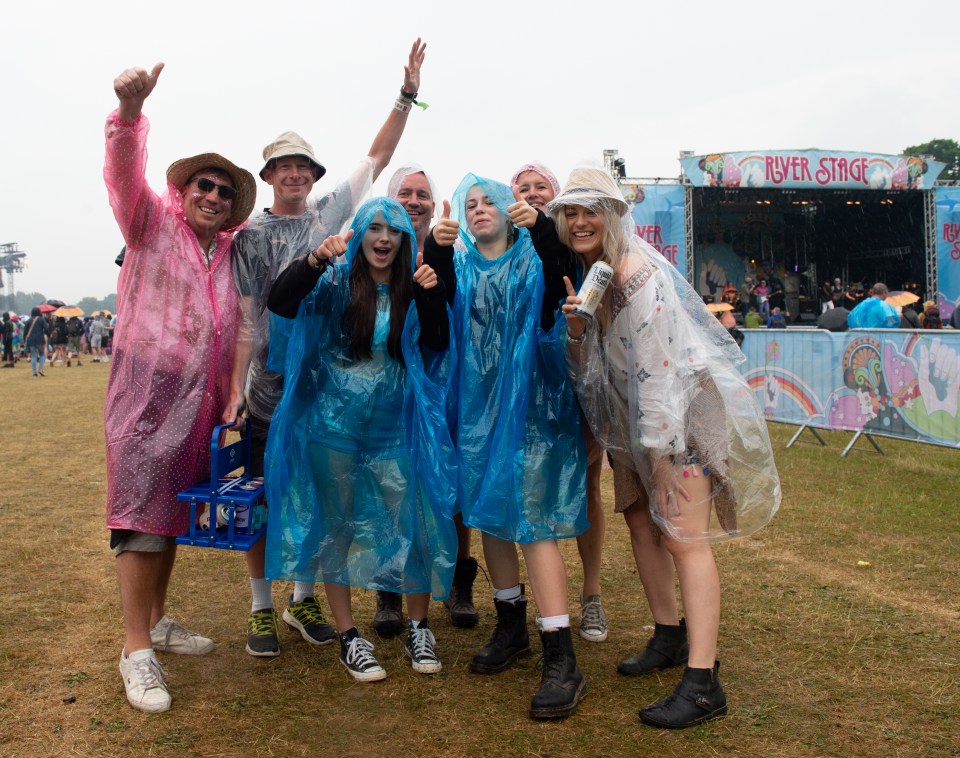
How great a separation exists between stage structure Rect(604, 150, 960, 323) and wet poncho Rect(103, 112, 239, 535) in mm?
13832

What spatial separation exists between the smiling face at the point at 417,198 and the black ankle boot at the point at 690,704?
73.9 inches

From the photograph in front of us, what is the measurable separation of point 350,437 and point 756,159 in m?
16.2

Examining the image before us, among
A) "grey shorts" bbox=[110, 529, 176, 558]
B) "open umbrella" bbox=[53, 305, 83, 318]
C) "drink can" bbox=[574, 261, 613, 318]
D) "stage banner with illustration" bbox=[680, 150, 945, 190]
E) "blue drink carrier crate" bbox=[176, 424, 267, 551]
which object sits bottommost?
"grey shorts" bbox=[110, 529, 176, 558]

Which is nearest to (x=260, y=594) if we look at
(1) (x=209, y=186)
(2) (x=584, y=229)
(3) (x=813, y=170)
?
(1) (x=209, y=186)

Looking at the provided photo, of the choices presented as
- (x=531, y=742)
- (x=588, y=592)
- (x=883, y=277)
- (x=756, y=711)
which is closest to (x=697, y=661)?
(x=756, y=711)

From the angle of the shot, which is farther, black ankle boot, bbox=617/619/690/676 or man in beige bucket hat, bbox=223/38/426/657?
man in beige bucket hat, bbox=223/38/426/657

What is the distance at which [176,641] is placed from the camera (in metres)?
2.84

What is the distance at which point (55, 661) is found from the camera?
2.71 meters

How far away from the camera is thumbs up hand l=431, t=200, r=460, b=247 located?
97.4 inches

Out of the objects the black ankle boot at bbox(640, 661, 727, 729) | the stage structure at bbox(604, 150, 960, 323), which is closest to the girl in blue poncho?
the black ankle boot at bbox(640, 661, 727, 729)

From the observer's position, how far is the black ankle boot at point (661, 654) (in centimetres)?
260

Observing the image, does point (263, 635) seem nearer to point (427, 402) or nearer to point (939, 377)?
point (427, 402)

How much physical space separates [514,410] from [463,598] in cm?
110

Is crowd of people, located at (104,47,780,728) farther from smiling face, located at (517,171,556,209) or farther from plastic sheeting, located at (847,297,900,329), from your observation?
plastic sheeting, located at (847,297,900,329)
